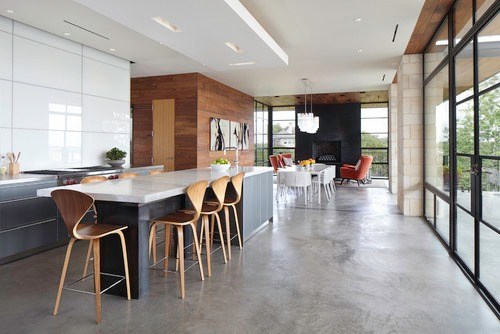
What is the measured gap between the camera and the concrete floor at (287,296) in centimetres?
241

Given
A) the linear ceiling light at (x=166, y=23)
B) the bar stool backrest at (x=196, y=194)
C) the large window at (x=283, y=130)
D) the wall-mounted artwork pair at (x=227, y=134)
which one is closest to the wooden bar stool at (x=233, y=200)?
the bar stool backrest at (x=196, y=194)

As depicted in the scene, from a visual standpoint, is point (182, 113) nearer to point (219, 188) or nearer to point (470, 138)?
point (219, 188)

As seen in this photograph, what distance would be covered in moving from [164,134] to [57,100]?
3.02 m

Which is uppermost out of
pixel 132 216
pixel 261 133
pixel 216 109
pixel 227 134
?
pixel 216 109

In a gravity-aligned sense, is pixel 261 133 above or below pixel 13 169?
above

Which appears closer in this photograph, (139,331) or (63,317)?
(139,331)

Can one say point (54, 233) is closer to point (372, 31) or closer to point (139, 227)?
point (139, 227)

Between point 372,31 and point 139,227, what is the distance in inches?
170

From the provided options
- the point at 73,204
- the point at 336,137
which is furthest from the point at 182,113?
the point at 336,137

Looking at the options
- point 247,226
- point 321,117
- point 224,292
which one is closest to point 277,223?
point 247,226

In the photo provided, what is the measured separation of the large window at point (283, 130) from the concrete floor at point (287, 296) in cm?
968

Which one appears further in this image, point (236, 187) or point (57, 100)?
point (57, 100)

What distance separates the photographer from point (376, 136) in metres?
13.2

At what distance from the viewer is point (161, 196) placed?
2732 mm
